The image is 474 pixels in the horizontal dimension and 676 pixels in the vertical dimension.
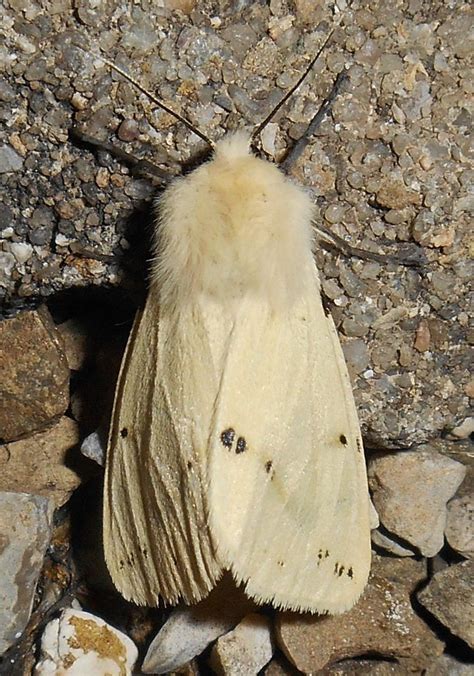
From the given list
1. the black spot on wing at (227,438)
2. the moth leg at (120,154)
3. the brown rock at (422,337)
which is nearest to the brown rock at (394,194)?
the brown rock at (422,337)

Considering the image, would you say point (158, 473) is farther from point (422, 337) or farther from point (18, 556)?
point (422, 337)

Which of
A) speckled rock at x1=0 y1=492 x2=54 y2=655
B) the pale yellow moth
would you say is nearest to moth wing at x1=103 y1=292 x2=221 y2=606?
the pale yellow moth

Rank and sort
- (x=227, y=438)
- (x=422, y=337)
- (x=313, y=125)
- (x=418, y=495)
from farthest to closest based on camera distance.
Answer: (x=418, y=495)
(x=422, y=337)
(x=313, y=125)
(x=227, y=438)

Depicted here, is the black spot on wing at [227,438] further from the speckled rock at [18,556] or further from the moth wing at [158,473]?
the speckled rock at [18,556]

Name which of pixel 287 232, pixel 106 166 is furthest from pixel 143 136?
pixel 287 232

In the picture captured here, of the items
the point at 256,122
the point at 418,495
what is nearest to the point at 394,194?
the point at 256,122

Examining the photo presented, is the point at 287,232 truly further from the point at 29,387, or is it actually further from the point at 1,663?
the point at 1,663
